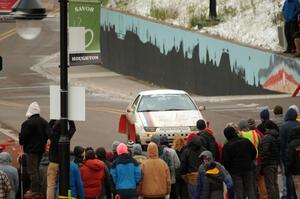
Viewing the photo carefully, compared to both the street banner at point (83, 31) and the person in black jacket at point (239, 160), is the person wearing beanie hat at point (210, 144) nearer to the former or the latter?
the person in black jacket at point (239, 160)

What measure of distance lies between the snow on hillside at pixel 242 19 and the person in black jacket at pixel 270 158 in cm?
1901

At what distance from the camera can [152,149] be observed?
1639cm

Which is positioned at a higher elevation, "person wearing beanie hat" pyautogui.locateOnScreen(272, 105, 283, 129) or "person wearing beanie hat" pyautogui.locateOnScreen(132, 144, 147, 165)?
"person wearing beanie hat" pyautogui.locateOnScreen(272, 105, 283, 129)

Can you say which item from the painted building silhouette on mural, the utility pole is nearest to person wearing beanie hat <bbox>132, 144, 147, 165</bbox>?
the painted building silhouette on mural

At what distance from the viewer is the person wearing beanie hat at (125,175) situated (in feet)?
52.9

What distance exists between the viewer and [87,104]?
36.2 metres

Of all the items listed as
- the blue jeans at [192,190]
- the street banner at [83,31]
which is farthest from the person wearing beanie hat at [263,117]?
the street banner at [83,31]

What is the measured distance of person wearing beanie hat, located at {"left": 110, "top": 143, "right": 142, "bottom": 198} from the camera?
16.1 metres

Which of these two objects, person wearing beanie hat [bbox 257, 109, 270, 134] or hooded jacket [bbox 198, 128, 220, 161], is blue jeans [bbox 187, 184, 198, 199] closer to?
hooded jacket [bbox 198, 128, 220, 161]

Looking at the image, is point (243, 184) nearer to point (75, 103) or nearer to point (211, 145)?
point (211, 145)

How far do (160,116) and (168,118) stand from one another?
0.26 metres

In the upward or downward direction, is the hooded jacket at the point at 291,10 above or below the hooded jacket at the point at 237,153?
above

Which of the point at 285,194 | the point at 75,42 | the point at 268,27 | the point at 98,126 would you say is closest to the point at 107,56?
the point at 268,27

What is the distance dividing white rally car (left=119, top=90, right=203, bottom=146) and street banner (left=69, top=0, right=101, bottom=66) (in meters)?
9.34
